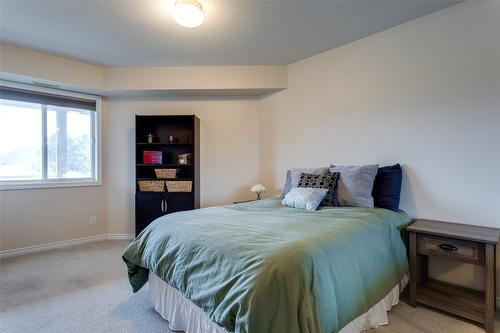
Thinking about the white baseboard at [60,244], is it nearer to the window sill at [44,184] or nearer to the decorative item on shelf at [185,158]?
the window sill at [44,184]

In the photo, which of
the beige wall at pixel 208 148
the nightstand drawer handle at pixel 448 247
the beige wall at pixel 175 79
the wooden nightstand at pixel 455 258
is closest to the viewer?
the wooden nightstand at pixel 455 258

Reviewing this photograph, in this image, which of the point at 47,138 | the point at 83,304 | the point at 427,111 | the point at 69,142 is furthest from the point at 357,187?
the point at 47,138

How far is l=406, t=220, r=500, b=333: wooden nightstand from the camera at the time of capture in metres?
1.67

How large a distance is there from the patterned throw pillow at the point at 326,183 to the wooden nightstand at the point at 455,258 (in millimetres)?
677

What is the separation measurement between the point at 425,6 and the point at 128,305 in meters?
3.54

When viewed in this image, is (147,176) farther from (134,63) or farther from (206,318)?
(206,318)

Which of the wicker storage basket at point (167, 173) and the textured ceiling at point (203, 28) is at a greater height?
the textured ceiling at point (203, 28)

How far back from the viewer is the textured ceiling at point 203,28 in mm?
2193

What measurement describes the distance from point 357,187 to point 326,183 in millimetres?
279

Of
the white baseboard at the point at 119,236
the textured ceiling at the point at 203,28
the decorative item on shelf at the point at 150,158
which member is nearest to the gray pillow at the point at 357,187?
the textured ceiling at the point at 203,28

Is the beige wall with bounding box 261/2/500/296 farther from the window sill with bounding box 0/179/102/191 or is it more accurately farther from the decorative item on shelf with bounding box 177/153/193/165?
the window sill with bounding box 0/179/102/191

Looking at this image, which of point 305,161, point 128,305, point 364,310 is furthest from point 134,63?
point 364,310

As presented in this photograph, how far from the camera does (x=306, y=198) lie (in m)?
2.31

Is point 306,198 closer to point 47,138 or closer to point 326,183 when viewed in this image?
point 326,183
